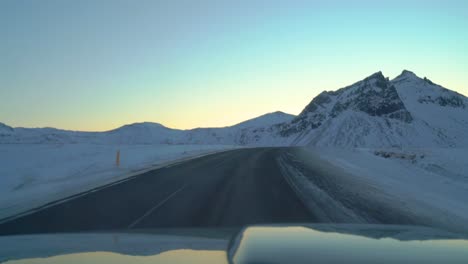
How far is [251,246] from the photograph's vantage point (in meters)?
4.81

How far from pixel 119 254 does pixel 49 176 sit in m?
16.5

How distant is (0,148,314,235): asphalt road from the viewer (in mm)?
8305

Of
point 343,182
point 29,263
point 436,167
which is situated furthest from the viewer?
point 436,167

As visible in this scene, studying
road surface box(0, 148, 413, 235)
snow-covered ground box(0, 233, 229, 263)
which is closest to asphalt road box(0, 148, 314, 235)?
road surface box(0, 148, 413, 235)

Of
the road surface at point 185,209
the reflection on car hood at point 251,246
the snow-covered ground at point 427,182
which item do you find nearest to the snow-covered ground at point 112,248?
the reflection on car hood at point 251,246

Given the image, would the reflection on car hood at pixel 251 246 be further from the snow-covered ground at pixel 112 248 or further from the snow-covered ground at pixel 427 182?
the snow-covered ground at pixel 427 182

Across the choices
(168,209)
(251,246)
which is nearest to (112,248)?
(251,246)

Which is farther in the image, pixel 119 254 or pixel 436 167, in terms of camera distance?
pixel 436 167

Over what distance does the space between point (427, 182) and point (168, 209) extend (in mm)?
19241

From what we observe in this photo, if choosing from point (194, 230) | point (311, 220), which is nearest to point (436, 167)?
point (311, 220)

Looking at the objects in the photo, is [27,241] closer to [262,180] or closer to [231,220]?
[231,220]

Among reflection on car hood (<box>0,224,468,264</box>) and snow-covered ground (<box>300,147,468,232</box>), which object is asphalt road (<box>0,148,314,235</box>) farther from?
snow-covered ground (<box>300,147,468,232</box>)

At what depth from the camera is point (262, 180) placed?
56.4 ft

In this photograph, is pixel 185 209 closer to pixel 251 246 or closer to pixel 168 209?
pixel 168 209
